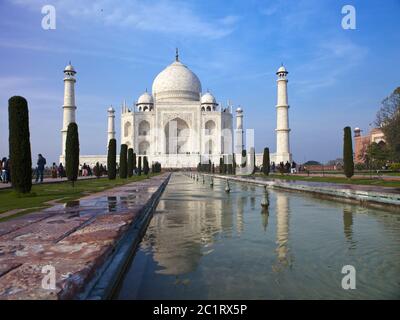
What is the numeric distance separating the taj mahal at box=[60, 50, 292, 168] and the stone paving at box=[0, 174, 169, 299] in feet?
121

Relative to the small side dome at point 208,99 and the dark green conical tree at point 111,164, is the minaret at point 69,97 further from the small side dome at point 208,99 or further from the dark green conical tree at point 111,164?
the dark green conical tree at point 111,164

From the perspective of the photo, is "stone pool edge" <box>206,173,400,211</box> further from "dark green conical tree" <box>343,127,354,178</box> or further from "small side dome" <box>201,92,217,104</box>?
"small side dome" <box>201,92,217,104</box>

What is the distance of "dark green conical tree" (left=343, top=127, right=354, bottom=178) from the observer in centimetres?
1257

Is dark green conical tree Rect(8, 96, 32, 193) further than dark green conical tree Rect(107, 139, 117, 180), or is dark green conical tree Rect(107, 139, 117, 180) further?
dark green conical tree Rect(107, 139, 117, 180)

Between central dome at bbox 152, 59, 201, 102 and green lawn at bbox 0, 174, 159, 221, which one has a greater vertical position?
central dome at bbox 152, 59, 201, 102

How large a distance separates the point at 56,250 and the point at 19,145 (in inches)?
240

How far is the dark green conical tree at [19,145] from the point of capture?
7527 millimetres

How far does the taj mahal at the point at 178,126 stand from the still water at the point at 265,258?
36204 millimetres

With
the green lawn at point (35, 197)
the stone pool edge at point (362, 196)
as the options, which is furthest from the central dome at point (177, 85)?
the stone pool edge at point (362, 196)

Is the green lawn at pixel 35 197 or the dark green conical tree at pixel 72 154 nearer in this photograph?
the green lawn at pixel 35 197

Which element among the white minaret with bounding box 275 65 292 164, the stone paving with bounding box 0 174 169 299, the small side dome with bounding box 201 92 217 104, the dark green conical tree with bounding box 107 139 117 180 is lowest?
the stone paving with bounding box 0 174 169 299

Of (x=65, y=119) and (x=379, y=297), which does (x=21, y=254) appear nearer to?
(x=379, y=297)

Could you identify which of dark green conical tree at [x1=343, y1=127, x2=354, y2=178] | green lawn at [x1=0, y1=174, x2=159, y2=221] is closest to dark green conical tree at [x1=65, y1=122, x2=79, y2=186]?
green lawn at [x1=0, y1=174, x2=159, y2=221]
